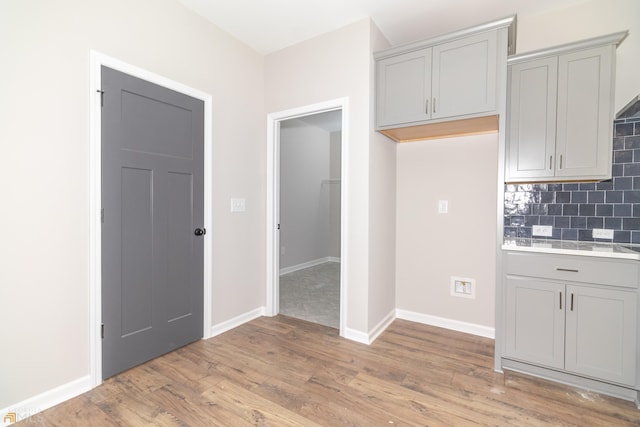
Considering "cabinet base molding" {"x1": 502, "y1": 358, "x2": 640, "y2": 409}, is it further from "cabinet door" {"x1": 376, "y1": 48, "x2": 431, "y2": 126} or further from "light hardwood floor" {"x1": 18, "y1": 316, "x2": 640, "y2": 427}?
"cabinet door" {"x1": 376, "y1": 48, "x2": 431, "y2": 126}

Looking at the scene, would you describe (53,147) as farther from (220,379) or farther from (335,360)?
(335,360)

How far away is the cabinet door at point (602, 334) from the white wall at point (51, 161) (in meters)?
3.17

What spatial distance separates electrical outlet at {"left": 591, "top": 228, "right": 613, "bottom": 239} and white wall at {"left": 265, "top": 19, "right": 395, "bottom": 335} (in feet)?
5.43

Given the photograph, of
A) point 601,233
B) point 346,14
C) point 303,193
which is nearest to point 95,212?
point 346,14

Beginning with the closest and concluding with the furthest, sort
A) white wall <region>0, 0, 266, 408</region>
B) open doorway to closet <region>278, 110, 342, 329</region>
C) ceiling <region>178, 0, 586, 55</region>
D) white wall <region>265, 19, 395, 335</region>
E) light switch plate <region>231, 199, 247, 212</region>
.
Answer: white wall <region>0, 0, 266, 408</region>, ceiling <region>178, 0, 586, 55</region>, white wall <region>265, 19, 395, 335</region>, light switch plate <region>231, 199, 247, 212</region>, open doorway to closet <region>278, 110, 342, 329</region>

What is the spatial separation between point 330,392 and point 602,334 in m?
1.77

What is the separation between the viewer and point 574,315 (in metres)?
2.02

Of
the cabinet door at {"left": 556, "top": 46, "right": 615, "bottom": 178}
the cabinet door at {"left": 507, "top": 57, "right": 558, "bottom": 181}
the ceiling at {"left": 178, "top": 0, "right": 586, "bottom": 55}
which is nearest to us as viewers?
the cabinet door at {"left": 556, "top": 46, "right": 615, "bottom": 178}

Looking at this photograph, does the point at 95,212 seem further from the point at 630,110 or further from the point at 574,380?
the point at 630,110

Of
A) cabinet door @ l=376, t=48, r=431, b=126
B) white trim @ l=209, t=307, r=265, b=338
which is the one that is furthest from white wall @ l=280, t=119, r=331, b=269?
cabinet door @ l=376, t=48, r=431, b=126

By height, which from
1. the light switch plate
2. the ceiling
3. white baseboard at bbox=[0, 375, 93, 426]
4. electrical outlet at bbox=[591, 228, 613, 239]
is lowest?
white baseboard at bbox=[0, 375, 93, 426]

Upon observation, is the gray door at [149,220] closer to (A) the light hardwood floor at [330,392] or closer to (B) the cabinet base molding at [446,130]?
(A) the light hardwood floor at [330,392]

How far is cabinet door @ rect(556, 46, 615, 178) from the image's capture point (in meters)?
2.04

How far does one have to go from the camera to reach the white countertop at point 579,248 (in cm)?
191
